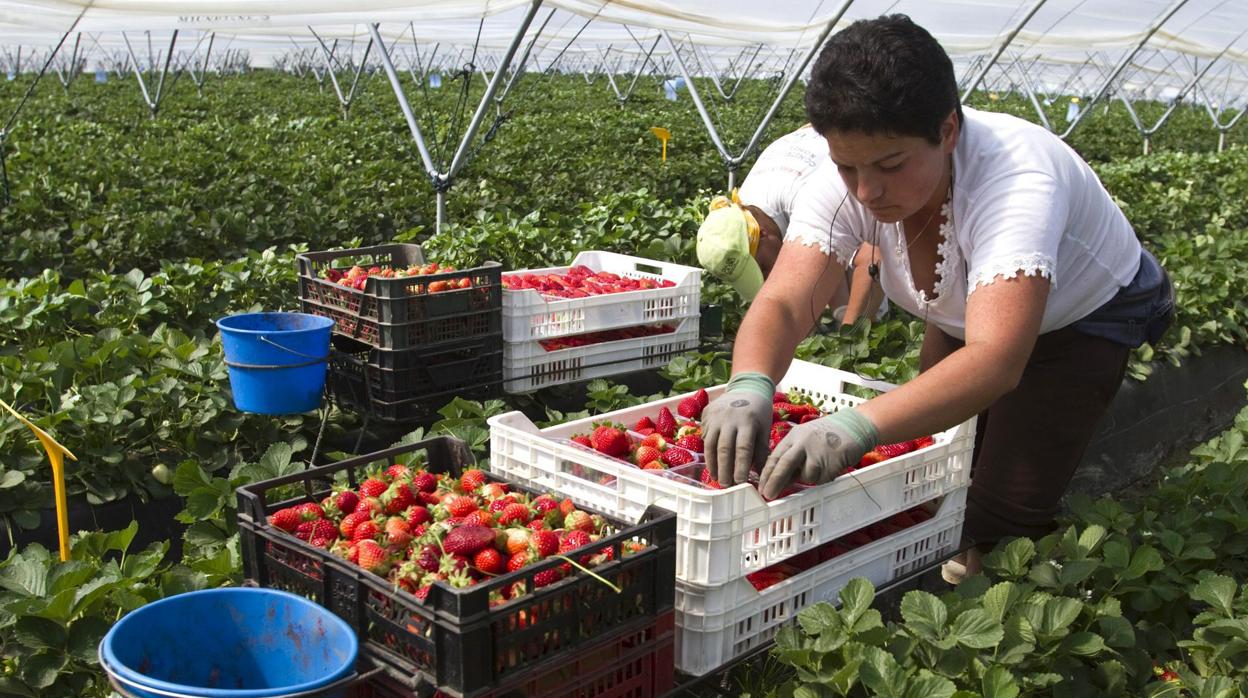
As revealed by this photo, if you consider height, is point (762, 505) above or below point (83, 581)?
above

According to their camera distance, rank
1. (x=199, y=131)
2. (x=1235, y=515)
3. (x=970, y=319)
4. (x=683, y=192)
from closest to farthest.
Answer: (x=970, y=319) < (x=1235, y=515) < (x=683, y=192) < (x=199, y=131)

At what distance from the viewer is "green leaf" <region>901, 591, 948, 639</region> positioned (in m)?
2.17

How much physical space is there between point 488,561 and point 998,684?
0.89m

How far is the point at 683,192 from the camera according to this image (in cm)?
1179

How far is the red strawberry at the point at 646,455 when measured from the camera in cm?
262

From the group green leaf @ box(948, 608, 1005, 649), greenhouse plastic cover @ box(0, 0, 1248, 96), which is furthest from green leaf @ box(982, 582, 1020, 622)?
greenhouse plastic cover @ box(0, 0, 1248, 96)

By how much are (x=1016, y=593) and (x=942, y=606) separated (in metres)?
0.30

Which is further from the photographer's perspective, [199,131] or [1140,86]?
[1140,86]

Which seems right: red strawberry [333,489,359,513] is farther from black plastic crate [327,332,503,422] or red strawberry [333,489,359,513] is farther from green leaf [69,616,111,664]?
black plastic crate [327,332,503,422]

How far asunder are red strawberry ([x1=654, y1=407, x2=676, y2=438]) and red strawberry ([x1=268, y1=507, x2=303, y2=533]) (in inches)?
38.7

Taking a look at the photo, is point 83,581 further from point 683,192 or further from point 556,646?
point 683,192

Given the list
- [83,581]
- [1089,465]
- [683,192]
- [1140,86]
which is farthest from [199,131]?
[1140,86]

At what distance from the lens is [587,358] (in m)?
4.64

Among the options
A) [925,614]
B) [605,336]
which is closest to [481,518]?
[925,614]
